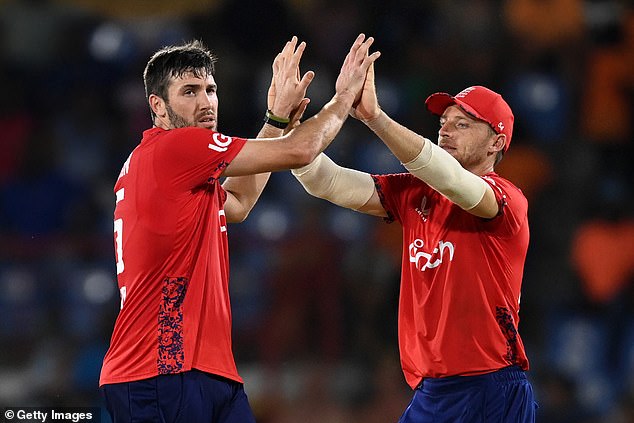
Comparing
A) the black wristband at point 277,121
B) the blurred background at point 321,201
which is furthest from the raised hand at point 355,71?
the blurred background at point 321,201

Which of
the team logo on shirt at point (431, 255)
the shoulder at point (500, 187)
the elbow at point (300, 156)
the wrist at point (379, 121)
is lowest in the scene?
the team logo on shirt at point (431, 255)

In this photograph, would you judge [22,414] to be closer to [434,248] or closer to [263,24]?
[434,248]

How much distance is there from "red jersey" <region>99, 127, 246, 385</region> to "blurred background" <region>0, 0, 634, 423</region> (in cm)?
332

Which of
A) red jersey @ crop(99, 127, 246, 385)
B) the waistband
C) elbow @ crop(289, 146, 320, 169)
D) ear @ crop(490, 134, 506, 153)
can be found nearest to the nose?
red jersey @ crop(99, 127, 246, 385)

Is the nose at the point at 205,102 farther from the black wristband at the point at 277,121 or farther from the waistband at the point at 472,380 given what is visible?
the waistband at the point at 472,380

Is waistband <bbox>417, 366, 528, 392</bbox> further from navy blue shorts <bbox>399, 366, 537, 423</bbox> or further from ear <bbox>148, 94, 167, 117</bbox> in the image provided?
ear <bbox>148, 94, 167, 117</bbox>

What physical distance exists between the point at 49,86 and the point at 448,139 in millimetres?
4629

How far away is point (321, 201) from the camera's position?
24.5 feet

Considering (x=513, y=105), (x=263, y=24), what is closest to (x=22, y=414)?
(x=263, y=24)

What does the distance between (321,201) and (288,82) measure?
351 centimetres

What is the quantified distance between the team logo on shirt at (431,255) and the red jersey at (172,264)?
3.16 ft

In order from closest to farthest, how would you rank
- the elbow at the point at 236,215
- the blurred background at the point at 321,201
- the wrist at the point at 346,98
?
the wrist at the point at 346,98, the elbow at the point at 236,215, the blurred background at the point at 321,201

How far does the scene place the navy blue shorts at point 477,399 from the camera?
13.1 ft

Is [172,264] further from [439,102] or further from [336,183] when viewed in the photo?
[439,102]
